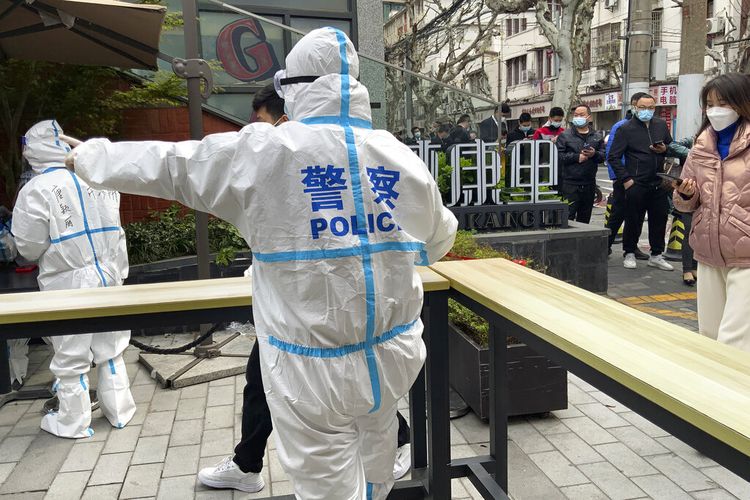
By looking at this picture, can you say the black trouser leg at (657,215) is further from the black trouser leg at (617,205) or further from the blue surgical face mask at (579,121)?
the blue surgical face mask at (579,121)

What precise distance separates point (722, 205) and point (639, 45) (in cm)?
832

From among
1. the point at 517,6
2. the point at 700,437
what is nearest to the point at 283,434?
the point at 700,437

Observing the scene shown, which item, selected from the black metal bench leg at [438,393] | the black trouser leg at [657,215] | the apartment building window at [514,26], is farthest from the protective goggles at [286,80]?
the apartment building window at [514,26]

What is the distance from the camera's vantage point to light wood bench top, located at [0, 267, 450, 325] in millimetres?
2289

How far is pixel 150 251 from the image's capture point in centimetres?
590

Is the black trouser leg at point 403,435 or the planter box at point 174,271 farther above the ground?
the planter box at point 174,271

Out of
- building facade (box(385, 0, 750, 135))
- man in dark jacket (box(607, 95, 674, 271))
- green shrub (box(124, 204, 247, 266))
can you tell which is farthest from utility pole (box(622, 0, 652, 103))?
building facade (box(385, 0, 750, 135))

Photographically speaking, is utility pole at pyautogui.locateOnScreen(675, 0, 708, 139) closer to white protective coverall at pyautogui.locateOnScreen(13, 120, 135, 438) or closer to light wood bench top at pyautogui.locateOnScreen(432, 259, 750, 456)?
light wood bench top at pyautogui.locateOnScreen(432, 259, 750, 456)

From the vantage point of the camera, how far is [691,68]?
9.13 meters

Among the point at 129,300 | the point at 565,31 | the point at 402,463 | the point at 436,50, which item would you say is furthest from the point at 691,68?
the point at 436,50

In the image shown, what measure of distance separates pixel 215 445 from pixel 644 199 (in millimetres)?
5766

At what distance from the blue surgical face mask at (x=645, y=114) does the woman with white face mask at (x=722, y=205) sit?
3.80 m

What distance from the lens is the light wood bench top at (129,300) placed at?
2.29m

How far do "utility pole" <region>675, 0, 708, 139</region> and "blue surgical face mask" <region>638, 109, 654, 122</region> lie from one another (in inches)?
89.3
